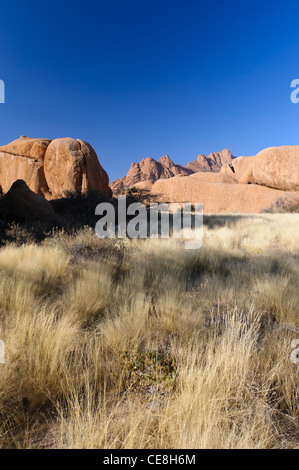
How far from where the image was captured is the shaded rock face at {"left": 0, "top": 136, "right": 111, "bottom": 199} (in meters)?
16.8

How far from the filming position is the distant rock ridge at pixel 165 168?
69.8 m

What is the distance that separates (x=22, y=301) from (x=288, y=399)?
2536mm

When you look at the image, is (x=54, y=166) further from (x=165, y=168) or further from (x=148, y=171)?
(x=165, y=168)

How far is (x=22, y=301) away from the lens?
225cm

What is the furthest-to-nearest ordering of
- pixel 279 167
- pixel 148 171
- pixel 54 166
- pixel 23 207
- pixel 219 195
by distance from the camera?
pixel 148 171 → pixel 219 195 → pixel 279 167 → pixel 54 166 → pixel 23 207

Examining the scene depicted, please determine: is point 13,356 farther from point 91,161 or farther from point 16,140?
point 16,140

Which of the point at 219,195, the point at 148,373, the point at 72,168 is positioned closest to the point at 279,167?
the point at 219,195

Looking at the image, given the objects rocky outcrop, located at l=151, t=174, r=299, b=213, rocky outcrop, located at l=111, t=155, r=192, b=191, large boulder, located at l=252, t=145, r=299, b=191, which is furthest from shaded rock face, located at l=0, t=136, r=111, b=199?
rocky outcrop, located at l=111, t=155, r=192, b=191

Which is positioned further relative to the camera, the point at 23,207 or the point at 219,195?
the point at 219,195

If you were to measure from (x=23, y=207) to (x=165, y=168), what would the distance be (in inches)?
3000

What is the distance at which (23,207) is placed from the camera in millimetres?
7402

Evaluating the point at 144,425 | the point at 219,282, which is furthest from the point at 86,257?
the point at 144,425

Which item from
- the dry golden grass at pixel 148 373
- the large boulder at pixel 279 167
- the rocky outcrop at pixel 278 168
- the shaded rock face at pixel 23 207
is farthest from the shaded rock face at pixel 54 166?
the large boulder at pixel 279 167

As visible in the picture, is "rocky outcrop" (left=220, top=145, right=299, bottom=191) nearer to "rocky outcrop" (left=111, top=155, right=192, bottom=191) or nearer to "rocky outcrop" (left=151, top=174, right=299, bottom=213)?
"rocky outcrop" (left=151, top=174, right=299, bottom=213)
